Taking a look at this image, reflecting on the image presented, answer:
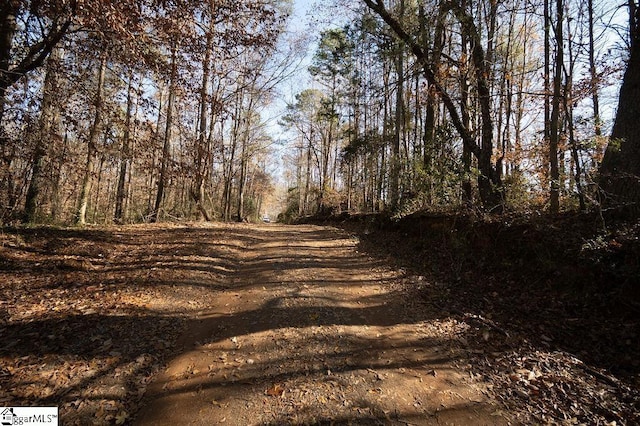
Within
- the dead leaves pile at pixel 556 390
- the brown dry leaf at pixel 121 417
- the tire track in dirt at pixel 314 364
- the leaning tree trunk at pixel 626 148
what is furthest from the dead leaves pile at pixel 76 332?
the leaning tree trunk at pixel 626 148

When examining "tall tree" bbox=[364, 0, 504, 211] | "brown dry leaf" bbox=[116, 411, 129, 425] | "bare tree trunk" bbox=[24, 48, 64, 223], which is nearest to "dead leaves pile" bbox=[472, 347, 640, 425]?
"brown dry leaf" bbox=[116, 411, 129, 425]

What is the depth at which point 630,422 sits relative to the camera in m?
2.98

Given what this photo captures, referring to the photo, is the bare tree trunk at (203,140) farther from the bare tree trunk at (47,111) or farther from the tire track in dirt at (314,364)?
the tire track in dirt at (314,364)

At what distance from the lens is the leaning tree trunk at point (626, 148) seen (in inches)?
205

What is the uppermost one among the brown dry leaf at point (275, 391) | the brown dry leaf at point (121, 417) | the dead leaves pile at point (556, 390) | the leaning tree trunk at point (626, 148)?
the leaning tree trunk at point (626, 148)

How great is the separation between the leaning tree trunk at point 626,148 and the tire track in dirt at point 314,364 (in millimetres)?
3494

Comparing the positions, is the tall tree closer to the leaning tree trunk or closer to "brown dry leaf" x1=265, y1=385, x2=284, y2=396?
the leaning tree trunk

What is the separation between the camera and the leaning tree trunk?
17.1ft

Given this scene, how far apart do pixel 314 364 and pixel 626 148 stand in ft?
20.8

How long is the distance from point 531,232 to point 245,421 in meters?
5.63

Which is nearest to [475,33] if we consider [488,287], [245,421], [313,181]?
[488,287]

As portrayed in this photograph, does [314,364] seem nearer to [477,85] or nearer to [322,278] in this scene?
[322,278]

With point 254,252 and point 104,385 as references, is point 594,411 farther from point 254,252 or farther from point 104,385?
point 254,252

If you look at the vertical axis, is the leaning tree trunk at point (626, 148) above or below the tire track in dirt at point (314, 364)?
above
